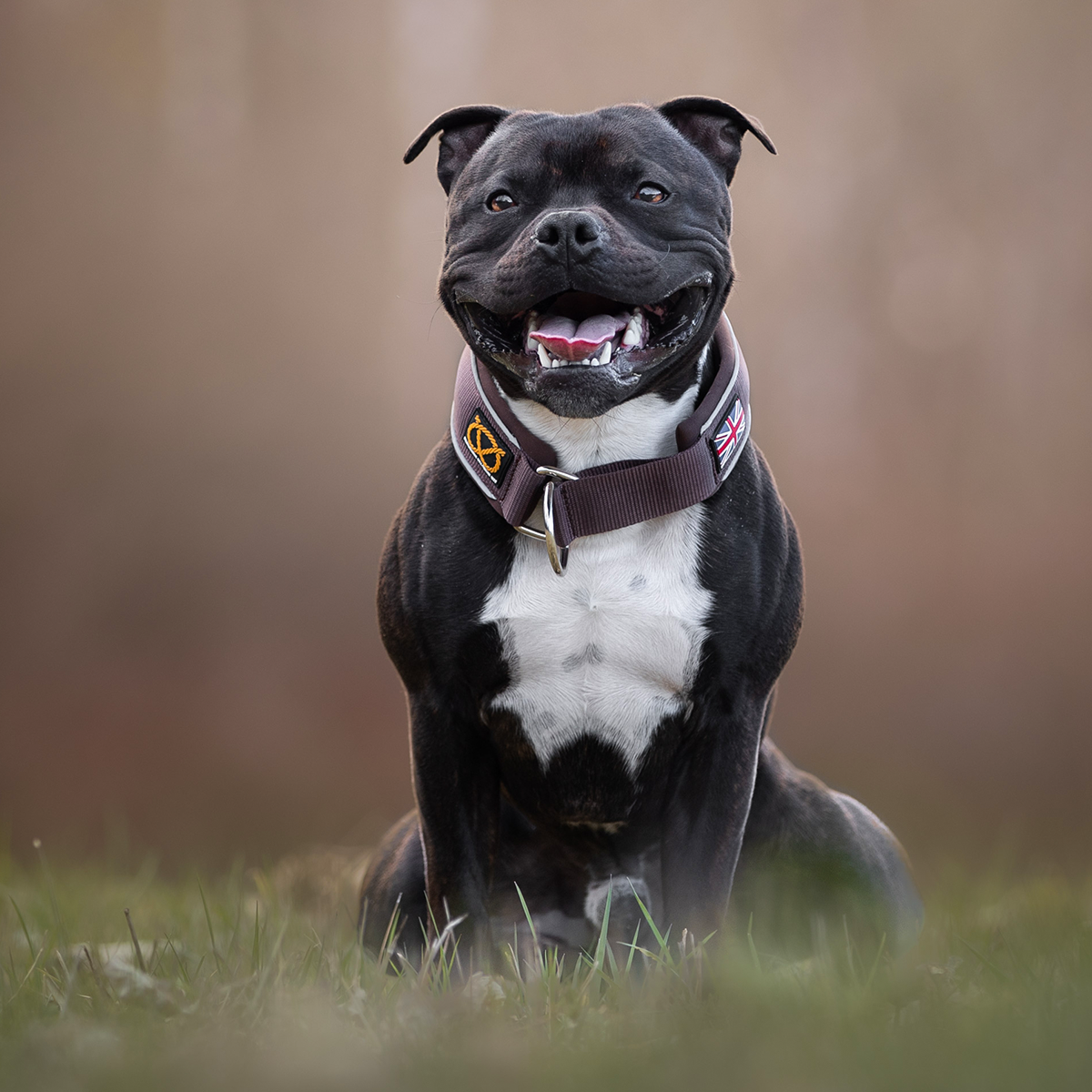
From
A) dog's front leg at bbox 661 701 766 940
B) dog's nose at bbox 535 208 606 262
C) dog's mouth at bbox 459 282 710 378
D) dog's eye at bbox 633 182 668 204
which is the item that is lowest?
dog's front leg at bbox 661 701 766 940

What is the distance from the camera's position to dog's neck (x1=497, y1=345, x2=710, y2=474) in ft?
8.62

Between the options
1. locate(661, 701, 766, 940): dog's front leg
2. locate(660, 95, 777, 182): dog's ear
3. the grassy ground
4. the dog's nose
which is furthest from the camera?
locate(660, 95, 777, 182): dog's ear

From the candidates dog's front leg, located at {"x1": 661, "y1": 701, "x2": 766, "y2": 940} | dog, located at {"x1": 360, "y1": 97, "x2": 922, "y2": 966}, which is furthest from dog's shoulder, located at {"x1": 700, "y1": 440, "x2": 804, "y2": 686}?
dog's front leg, located at {"x1": 661, "y1": 701, "x2": 766, "y2": 940}

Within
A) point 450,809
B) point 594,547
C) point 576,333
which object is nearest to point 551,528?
point 594,547

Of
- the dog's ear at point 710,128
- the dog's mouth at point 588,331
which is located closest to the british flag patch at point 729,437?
the dog's mouth at point 588,331

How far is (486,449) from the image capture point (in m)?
2.57

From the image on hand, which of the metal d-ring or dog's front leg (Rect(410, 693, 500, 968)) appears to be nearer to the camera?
the metal d-ring

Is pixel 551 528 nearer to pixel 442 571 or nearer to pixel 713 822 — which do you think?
pixel 442 571

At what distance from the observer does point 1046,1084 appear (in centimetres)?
144

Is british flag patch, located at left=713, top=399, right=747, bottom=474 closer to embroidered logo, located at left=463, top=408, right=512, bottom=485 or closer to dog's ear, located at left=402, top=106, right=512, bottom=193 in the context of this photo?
embroidered logo, located at left=463, top=408, right=512, bottom=485

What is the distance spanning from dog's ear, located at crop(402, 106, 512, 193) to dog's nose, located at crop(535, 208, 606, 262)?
555 millimetres

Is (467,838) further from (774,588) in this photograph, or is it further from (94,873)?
(94,873)

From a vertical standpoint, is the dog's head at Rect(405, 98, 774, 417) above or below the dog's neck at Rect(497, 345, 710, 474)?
above

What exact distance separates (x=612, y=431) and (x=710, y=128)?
30.0 inches
